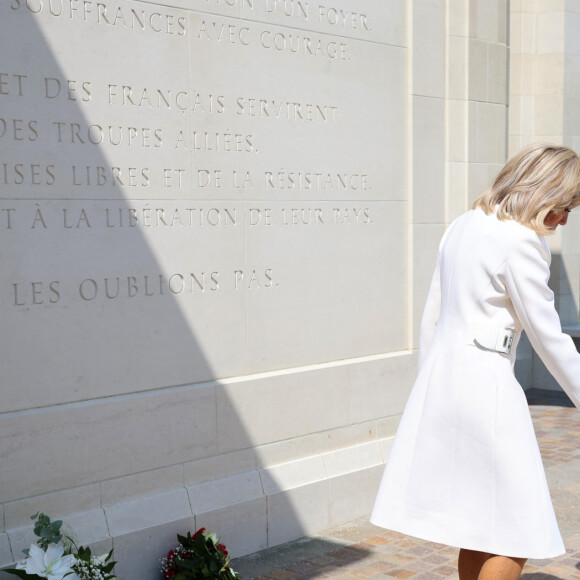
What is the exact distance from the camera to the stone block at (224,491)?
525 centimetres

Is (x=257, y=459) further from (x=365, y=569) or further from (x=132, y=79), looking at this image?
(x=132, y=79)

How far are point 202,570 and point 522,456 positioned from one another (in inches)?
79.4

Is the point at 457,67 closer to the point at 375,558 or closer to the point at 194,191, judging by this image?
the point at 194,191

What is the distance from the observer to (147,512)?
198 inches

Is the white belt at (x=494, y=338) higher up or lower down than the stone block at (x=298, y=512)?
higher up

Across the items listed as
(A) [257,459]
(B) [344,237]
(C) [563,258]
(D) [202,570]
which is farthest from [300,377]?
(C) [563,258]

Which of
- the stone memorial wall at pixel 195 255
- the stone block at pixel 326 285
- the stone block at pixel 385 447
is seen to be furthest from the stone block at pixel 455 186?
the stone block at pixel 385 447

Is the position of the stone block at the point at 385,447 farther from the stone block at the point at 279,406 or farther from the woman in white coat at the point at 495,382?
the woman in white coat at the point at 495,382

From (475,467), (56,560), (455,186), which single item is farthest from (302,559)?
(455,186)

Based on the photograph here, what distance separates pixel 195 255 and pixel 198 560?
1626mm

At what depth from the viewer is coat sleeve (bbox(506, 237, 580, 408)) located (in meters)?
3.40

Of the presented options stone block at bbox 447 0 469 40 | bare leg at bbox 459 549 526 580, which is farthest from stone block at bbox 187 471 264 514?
stone block at bbox 447 0 469 40

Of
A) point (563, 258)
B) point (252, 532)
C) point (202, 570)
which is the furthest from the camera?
point (563, 258)

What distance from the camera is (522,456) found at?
11.4 ft
